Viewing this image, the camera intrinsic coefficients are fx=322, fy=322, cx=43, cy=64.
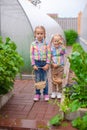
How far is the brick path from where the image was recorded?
193 inches

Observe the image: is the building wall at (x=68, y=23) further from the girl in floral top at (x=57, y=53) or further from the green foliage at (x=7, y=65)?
the green foliage at (x=7, y=65)

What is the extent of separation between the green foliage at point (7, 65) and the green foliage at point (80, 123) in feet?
4.73

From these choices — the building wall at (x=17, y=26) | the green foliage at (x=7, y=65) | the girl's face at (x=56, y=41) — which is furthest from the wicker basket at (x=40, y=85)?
the building wall at (x=17, y=26)

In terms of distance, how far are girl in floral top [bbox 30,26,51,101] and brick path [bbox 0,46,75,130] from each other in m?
0.32

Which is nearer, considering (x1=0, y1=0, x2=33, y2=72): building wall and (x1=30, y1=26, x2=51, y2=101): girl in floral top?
(x1=30, y1=26, x2=51, y2=101): girl in floral top

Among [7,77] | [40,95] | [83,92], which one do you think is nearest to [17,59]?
[7,77]

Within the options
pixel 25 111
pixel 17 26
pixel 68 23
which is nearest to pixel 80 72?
pixel 25 111

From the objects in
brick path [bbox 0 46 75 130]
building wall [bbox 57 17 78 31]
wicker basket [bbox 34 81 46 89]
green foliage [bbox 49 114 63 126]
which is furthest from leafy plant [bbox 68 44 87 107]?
building wall [bbox 57 17 78 31]

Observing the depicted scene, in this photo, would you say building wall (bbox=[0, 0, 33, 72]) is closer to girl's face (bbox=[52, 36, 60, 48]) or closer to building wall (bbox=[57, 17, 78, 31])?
girl's face (bbox=[52, 36, 60, 48])

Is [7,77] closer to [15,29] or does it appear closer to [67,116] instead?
[67,116]

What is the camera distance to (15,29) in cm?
885

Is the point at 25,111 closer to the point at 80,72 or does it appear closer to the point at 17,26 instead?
the point at 80,72

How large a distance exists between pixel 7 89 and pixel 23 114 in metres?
0.79

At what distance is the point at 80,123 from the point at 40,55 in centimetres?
206
